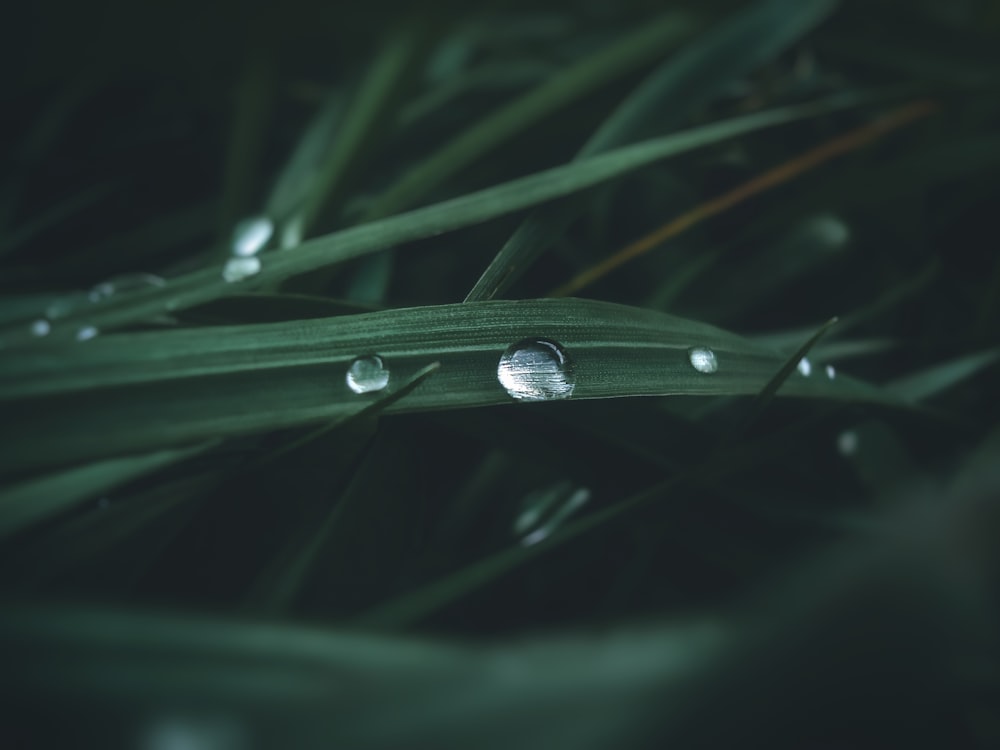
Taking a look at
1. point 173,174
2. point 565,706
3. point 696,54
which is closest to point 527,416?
point 565,706

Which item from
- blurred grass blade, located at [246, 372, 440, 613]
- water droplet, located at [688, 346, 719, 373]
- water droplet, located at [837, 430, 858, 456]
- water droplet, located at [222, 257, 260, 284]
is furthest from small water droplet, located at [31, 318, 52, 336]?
water droplet, located at [837, 430, 858, 456]

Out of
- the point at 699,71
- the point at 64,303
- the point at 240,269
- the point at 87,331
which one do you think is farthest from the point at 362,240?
the point at 699,71

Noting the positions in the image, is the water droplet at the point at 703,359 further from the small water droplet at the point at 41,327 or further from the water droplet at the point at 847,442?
the small water droplet at the point at 41,327

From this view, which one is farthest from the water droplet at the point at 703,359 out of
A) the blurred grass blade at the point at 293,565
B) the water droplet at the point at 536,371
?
the blurred grass blade at the point at 293,565

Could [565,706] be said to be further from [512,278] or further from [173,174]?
[173,174]

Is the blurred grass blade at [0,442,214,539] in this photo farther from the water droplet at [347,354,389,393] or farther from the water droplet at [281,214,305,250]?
the water droplet at [281,214,305,250]

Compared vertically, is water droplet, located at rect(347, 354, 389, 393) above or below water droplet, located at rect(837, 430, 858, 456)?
above
